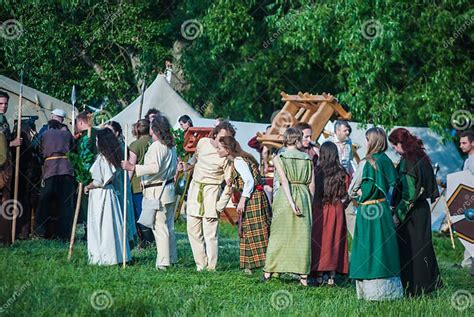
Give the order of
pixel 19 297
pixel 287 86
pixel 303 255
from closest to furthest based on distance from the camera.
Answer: pixel 19 297 < pixel 303 255 < pixel 287 86

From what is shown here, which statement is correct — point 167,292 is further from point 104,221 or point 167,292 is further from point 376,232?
point 104,221

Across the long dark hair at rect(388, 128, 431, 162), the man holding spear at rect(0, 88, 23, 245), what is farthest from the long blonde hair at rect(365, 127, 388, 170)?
the man holding spear at rect(0, 88, 23, 245)

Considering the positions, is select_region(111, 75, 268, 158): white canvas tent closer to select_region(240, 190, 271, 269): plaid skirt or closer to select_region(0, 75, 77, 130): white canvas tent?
select_region(0, 75, 77, 130): white canvas tent

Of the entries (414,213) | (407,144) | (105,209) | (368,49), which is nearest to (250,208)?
(105,209)

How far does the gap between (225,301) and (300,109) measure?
284 inches

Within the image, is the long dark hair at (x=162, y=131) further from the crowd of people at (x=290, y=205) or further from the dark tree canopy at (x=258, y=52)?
the dark tree canopy at (x=258, y=52)

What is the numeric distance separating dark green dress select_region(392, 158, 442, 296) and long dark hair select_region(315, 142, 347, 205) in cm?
98

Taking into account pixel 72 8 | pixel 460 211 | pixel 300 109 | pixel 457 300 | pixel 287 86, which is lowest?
pixel 457 300

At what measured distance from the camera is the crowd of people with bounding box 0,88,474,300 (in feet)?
36.6

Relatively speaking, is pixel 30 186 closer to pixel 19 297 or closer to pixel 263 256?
pixel 263 256

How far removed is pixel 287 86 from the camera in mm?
25938

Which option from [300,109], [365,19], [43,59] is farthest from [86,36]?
[300,109]

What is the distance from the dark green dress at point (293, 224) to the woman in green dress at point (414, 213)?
100 centimetres

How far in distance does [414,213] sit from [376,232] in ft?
3.07
